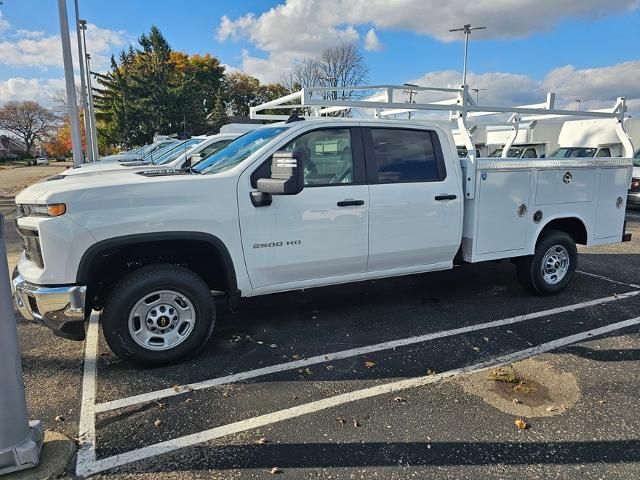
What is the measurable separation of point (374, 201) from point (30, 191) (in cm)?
284

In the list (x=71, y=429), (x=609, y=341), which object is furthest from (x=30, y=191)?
(x=609, y=341)

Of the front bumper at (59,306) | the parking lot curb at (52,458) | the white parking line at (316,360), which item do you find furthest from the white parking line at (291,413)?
the front bumper at (59,306)

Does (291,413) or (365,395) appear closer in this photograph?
(291,413)

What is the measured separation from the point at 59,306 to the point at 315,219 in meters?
2.09

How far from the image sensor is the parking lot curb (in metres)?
2.60

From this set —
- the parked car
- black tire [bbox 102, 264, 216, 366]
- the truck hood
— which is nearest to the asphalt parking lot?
black tire [bbox 102, 264, 216, 366]

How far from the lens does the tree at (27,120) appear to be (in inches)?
3883

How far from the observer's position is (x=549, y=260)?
571cm

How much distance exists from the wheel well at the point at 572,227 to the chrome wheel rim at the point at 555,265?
267 millimetres

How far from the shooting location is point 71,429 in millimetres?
3104

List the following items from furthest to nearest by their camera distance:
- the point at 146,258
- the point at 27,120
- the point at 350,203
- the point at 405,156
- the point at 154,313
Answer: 1. the point at 27,120
2. the point at 405,156
3. the point at 350,203
4. the point at 146,258
5. the point at 154,313

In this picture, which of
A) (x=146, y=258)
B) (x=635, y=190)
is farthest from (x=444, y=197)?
(x=635, y=190)

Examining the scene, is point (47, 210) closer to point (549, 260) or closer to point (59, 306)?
point (59, 306)

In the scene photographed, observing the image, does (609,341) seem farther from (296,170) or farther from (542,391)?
(296,170)
